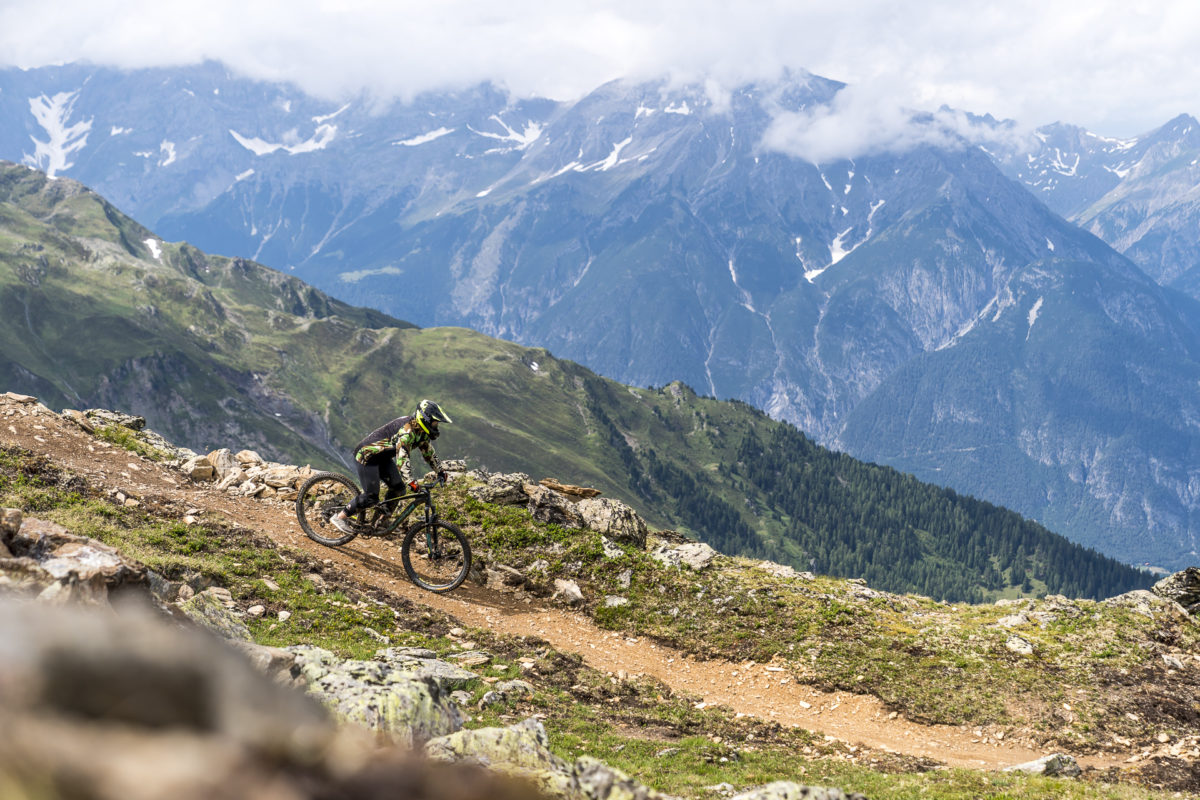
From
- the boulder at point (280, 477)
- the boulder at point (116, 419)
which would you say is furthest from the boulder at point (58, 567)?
the boulder at point (116, 419)

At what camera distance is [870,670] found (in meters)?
22.2

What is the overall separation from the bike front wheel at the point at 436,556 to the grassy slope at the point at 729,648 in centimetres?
202

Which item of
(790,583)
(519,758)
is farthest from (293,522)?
(519,758)

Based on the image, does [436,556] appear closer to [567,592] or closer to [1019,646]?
[567,592]

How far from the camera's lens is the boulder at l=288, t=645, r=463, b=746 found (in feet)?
28.5

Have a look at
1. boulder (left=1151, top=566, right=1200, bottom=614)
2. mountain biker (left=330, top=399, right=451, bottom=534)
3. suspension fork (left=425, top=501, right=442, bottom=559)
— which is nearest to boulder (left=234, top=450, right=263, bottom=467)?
mountain biker (left=330, top=399, right=451, bottom=534)

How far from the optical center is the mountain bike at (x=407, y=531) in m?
23.8

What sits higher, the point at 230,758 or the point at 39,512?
the point at 230,758

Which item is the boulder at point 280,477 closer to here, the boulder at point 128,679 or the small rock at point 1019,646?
the small rock at point 1019,646

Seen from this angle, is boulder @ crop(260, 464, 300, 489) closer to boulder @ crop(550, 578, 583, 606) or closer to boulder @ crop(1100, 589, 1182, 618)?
boulder @ crop(550, 578, 583, 606)

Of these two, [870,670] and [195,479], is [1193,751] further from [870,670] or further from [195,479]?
[195,479]

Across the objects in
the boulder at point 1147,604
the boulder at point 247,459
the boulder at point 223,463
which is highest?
the boulder at point 1147,604

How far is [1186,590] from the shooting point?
27016 mm

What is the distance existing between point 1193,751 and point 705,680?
12.3 meters
